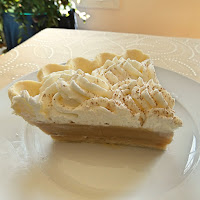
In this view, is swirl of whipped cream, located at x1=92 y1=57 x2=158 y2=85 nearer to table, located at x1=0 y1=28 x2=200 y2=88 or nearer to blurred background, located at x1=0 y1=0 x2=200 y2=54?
table, located at x1=0 y1=28 x2=200 y2=88

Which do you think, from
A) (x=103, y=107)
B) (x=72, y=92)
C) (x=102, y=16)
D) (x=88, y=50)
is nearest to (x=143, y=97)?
(x=103, y=107)

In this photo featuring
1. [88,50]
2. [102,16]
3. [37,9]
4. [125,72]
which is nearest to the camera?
[125,72]

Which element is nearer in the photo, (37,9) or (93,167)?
(93,167)

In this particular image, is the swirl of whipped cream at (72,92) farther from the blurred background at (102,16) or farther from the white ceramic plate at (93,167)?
the blurred background at (102,16)

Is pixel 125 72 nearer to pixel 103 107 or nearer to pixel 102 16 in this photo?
pixel 103 107

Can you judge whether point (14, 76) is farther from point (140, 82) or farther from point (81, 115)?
point (140, 82)

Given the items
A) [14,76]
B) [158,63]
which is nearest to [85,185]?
[14,76]
